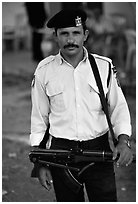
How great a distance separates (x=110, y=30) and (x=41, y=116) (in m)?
8.00

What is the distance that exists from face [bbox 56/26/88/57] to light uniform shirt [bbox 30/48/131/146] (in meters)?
0.09

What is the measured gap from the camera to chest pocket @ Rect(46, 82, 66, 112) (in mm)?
2500

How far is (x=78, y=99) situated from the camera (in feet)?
8.14

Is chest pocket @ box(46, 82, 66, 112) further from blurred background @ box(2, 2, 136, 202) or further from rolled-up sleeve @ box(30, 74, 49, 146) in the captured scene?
blurred background @ box(2, 2, 136, 202)

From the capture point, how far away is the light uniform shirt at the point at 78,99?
2490mm

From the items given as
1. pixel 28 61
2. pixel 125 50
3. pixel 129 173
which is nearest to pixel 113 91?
pixel 129 173

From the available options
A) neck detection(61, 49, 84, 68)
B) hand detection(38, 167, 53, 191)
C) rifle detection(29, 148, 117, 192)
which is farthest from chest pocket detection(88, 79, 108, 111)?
hand detection(38, 167, 53, 191)

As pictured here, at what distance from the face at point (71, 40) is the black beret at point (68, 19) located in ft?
0.08

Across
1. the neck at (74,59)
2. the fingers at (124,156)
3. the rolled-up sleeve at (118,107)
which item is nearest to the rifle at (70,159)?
the fingers at (124,156)

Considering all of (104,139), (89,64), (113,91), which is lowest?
(104,139)

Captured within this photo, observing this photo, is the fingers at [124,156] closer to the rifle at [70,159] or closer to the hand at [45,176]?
the rifle at [70,159]

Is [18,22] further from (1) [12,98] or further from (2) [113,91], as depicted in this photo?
(2) [113,91]

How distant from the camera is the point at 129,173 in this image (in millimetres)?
4648

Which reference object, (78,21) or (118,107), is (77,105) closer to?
(118,107)
